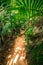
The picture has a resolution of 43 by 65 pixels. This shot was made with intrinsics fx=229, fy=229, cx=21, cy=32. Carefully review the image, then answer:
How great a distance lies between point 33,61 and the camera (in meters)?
3.25

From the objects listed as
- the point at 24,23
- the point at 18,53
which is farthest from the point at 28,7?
A: the point at 18,53

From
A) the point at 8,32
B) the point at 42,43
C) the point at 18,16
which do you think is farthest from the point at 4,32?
the point at 42,43

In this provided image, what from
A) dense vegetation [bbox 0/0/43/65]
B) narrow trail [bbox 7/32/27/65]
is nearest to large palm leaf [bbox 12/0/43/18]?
dense vegetation [bbox 0/0/43/65]

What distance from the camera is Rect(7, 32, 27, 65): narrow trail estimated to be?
344 cm

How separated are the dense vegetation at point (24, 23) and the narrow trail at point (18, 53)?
0.28ft

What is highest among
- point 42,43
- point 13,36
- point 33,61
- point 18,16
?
point 18,16

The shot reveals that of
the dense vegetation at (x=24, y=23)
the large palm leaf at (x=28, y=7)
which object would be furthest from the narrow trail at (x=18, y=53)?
the large palm leaf at (x=28, y=7)

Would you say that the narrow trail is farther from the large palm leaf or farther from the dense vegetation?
the large palm leaf

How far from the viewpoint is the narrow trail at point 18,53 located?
3.44m

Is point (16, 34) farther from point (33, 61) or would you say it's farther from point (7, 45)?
point (33, 61)

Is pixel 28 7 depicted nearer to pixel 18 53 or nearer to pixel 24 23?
pixel 24 23

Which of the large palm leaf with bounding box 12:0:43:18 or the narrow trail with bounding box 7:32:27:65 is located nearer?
the narrow trail with bounding box 7:32:27:65

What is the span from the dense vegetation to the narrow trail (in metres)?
0.09

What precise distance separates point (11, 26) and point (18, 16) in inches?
9.0
